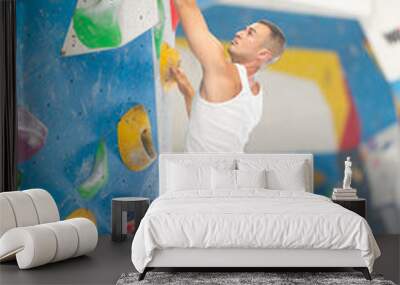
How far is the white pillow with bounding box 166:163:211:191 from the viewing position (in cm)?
664

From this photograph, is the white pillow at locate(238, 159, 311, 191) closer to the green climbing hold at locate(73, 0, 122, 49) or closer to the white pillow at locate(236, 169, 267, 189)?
the white pillow at locate(236, 169, 267, 189)

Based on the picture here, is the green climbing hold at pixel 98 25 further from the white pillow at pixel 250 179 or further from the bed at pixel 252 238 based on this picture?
the bed at pixel 252 238

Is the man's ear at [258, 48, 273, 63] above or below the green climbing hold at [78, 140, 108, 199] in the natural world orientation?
above

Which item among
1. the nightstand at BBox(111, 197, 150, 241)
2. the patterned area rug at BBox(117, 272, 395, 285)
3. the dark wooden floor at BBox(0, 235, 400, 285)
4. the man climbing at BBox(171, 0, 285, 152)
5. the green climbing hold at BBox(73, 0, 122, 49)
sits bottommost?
the dark wooden floor at BBox(0, 235, 400, 285)

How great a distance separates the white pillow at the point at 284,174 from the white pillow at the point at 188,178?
0.43 m

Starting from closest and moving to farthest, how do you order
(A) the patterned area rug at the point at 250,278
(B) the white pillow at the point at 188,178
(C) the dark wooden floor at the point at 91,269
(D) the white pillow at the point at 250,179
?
(A) the patterned area rug at the point at 250,278
(C) the dark wooden floor at the point at 91,269
(D) the white pillow at the point at 250,179
(B) the white pillow at the point at 188,178

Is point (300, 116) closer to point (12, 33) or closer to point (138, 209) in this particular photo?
point (138, 209)

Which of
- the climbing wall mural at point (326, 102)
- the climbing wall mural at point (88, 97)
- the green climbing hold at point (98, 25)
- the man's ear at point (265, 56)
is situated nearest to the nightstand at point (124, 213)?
the climbing wall mural at point (88, 97)

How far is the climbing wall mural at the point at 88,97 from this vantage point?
7.31 m

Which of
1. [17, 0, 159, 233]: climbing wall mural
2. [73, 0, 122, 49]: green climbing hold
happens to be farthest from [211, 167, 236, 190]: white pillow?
[73, 0, 122, 49]: green climbing hold

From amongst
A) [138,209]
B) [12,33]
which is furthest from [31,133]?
[138,209]

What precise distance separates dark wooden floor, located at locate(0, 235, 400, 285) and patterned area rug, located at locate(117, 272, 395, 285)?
0.21 meters

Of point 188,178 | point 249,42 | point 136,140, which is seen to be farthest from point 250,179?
point 249,42

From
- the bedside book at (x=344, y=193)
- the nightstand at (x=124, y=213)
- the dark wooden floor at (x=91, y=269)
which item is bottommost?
the dark wooden floor at (x=91, y=269)
